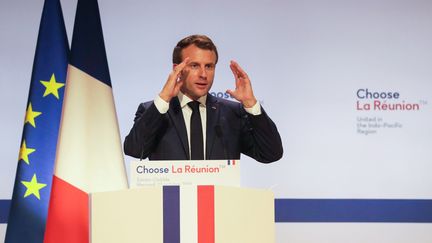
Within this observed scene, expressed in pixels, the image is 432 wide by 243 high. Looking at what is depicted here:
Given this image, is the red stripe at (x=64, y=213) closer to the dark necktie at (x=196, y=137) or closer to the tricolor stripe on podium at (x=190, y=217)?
the dark necktie at (x=196, y=137)

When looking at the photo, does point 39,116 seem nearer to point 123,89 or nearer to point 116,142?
point 116,142

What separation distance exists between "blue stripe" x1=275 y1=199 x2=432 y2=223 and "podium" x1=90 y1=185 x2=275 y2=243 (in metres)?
3.04

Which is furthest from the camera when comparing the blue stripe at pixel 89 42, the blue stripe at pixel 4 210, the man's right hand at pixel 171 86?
the blue stripe at pixel 4 210

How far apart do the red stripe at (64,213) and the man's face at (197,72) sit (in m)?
0.73

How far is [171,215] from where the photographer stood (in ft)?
6.84

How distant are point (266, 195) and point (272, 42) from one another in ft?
10.0

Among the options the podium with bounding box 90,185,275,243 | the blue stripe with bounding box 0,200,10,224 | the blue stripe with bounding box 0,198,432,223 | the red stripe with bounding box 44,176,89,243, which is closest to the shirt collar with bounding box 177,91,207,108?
the red stripe with bounding box 44,176,89,243

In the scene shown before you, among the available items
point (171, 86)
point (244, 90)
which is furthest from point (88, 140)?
point (244, 90)

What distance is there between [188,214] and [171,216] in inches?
2.3

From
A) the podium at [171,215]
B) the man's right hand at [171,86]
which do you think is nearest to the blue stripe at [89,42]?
the man's right hand at [171,86]

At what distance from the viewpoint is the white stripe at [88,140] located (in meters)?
2.97

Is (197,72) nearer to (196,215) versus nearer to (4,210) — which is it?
(196,215)

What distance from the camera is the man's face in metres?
2.93

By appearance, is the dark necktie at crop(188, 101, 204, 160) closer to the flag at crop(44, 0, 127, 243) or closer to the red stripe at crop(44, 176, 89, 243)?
the flag at crop(44, 0, 127, 243)
